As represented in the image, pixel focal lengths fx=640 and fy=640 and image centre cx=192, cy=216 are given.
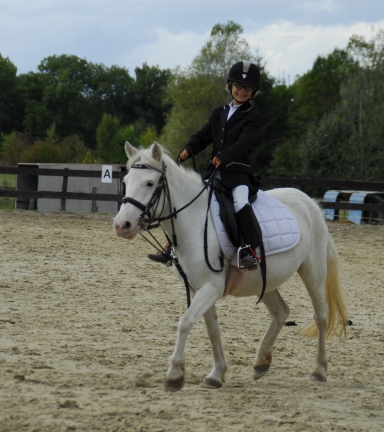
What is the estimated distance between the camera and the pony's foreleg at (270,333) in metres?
5.12

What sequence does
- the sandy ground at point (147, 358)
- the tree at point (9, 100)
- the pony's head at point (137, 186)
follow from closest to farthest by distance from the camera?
the sandy ground at point (147, 358) → the pony's head at point (137, 186) → the tree at point (9, 100)

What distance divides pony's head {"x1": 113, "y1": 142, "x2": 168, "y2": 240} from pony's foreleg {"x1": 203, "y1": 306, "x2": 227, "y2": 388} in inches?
41.6

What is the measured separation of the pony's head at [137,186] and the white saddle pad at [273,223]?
0.61m

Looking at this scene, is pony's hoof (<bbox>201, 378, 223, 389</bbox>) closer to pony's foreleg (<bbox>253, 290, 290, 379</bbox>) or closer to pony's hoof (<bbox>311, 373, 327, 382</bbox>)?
pony's foreleg (<bbox>253, 290, 290, 379</bbox>)

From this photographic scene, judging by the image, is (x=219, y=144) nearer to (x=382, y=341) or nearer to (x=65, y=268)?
(x=382, y=341)

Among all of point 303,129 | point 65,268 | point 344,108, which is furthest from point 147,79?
point 65,268

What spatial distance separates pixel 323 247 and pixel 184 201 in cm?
166

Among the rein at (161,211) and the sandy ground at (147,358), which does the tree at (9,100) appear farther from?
the rein at (161,211)

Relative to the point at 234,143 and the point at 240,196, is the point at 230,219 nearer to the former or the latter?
the point at 240,196

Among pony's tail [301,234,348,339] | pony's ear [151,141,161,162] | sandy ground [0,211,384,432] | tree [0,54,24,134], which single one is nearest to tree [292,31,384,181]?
sandy ground [0,211,384,432]

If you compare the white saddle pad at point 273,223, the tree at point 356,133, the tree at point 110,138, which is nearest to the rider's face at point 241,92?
the white saddle pad at point 273,223

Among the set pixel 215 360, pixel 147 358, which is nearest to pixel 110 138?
pixel 147 358

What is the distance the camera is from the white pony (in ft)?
14.2

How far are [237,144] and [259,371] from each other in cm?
181
